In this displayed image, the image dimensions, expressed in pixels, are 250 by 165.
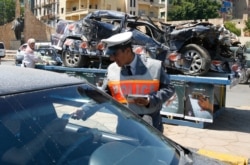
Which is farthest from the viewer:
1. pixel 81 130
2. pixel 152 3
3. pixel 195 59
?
pixel 152 3

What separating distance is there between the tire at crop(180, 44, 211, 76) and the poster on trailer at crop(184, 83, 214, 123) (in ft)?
3.20

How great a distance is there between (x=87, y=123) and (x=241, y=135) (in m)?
5.17

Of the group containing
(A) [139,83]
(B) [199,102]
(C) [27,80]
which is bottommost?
(B) [199,102]

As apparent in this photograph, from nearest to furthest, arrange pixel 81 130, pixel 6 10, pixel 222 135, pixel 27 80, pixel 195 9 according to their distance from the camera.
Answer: pixel 27 80 < pixel 81 130 < pixel 222 135 < pixel 195 9 < pixel 6 10

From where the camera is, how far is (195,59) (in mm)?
8242

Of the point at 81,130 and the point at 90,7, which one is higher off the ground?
the point at 90,7

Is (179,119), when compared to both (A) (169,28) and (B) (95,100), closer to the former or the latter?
(A) (169,28)

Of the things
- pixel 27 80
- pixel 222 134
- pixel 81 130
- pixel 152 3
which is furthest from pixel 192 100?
pixel 152 3

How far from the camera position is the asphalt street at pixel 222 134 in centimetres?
607

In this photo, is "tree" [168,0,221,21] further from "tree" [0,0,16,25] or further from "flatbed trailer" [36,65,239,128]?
"flatbed trailer" [36,65,239,128]

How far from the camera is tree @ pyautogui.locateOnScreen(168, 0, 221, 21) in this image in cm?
7144

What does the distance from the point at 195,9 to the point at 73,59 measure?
64468 mm

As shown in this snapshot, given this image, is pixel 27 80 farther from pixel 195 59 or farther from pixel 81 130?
pixel 195 59

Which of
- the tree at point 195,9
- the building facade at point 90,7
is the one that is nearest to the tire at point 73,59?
the building facade at point 90,7
